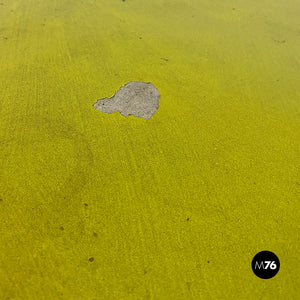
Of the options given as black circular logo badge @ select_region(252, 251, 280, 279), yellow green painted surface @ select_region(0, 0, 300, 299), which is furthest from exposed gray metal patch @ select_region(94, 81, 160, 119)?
black circular logo badge @ select_region(252, 251, 280, 279)

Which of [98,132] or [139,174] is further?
[98,132]

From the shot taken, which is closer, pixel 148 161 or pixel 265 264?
pixel 265 264

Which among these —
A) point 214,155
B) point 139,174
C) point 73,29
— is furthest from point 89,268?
point 73,29

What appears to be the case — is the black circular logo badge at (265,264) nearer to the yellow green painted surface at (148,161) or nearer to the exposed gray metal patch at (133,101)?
the yellow green painted surface at (148,161)

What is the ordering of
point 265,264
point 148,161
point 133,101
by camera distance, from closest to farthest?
point 265,264 → point 148,161 → point 133,101

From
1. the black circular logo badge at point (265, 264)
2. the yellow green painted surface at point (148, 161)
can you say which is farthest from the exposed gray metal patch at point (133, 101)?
the black circular logo badge at point (265, 264)

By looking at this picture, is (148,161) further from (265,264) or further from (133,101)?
(265,264)

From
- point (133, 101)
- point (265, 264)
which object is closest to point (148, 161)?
point (133, 101)

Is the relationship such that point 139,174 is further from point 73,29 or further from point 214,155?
point 73,29
